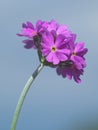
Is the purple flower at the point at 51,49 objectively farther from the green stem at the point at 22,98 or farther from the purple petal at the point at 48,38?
the green stem at the point at 22,98

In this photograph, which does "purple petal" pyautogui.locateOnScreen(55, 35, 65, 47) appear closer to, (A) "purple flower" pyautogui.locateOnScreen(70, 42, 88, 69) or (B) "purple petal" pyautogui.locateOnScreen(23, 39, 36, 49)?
(A) "purple flower" pyautogui.locateOnScreen(70, 42, 88, 69)

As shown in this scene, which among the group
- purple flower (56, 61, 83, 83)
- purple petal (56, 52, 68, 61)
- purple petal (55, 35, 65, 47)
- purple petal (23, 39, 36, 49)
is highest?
purple petal (23, 39, 36, 49)

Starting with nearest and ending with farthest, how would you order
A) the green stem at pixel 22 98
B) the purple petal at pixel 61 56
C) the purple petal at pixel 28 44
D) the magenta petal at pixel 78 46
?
the green stem at pixel 22 98
the purple petal at pixel 61 56
the magenta petal at pixel 78 46
the purple petal at pixel 28 44

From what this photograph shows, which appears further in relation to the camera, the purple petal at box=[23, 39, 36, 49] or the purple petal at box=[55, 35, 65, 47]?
the purple petal at box=[23, 39, 36, 49]

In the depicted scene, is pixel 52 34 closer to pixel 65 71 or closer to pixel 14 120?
pixel 65 71

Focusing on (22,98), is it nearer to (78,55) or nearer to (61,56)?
(61,56)

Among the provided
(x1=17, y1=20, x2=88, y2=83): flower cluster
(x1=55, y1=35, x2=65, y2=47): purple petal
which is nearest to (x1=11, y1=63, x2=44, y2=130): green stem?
(x1=17, y1=20, x2=88, y2=83): flower cluster

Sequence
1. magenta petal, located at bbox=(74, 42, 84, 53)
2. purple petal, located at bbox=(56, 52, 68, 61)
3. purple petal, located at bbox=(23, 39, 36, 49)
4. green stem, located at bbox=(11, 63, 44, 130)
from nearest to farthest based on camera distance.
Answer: green stem, located at bbox=(11, 63, 44, 130)
purple petal, located at bbox=(56, 52, 68, 61)
magenta petal, located at bbox=(74, 42, 84, 53)
purple petal, located at bbox=(23, 39, 36, 49)

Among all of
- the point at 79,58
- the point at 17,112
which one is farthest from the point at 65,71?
the point at 17,112

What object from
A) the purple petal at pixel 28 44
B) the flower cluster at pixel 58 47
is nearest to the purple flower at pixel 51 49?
the flower cluster at pixel 58 47
